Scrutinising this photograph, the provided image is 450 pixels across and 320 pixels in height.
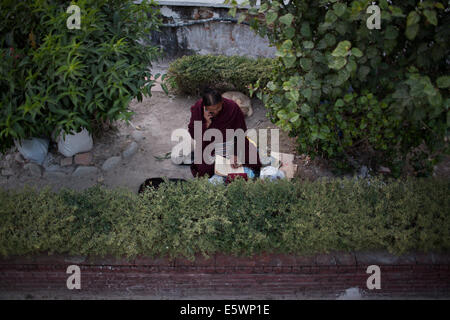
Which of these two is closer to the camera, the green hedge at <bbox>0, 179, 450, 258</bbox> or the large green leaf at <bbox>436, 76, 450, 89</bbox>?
the large green leaf at <bbox>436, 76, 450, 89</bbox>

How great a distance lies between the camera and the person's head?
4098mm

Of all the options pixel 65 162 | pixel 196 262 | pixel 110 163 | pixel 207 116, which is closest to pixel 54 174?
pixel 65 162

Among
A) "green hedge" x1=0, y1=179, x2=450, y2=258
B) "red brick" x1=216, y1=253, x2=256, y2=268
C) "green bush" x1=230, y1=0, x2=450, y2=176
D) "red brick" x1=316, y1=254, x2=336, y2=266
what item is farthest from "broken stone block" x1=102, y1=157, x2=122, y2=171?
"red brick" x1=316, y1=254, x2=336, y2=266

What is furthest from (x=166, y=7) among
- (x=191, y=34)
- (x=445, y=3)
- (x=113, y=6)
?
(x=445, y=3)

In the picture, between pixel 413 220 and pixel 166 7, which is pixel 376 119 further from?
pixel 166 7

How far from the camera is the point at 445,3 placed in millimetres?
2773

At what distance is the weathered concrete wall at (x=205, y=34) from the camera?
7145mm

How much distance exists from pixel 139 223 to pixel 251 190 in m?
A: 1.10

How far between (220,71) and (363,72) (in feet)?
10.3

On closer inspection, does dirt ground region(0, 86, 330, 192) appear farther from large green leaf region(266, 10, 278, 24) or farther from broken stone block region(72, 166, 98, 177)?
large green leaf region(266, 10, 278, 24)

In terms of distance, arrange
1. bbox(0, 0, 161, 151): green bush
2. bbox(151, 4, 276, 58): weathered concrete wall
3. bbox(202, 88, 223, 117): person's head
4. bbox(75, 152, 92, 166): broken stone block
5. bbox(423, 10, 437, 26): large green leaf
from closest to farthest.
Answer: bbox(423, 10, 437, 26): large green leaf → bbox(0, 0, 161, 151): green bush → bbox(202, 88, 223, 117): person's head → bbox(75, 152, 92, 166): broken stone block → bbox(151, 4, 276, 58): weathered concrete wall

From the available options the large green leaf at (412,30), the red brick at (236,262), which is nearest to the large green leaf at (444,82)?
the large green leaf at (412,30)

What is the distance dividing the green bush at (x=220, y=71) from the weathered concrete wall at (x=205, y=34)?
1241 millimetres

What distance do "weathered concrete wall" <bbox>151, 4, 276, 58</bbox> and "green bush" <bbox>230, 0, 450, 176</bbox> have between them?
11.6 feet
